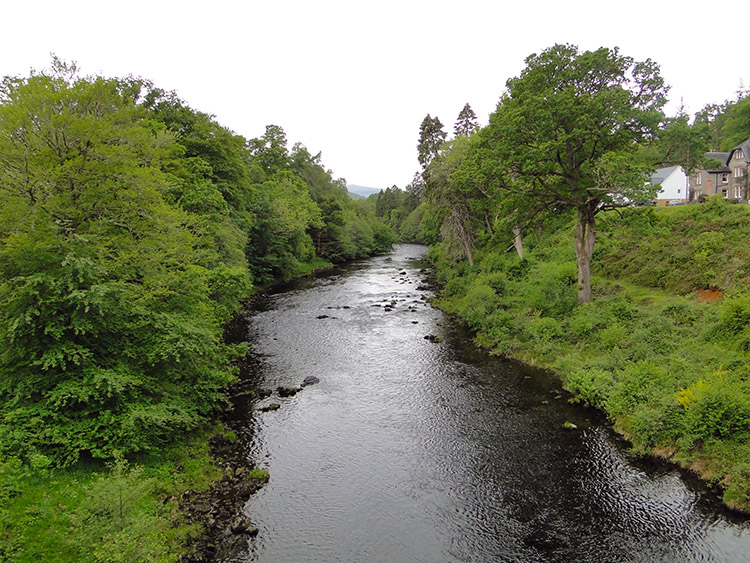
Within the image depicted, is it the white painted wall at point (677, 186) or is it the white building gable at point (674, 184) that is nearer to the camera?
the white building gable at point (674, 184)

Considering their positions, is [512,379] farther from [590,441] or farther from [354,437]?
[354,437]

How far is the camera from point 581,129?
2148cm

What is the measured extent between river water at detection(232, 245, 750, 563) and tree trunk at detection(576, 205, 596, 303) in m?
6.74

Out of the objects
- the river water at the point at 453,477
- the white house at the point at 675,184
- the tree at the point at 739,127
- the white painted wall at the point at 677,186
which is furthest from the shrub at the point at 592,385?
the tree at the point at 739,127

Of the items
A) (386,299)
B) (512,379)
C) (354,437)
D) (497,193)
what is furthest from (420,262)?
(354,437)

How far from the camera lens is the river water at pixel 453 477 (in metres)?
10.7

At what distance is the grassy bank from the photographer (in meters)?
13.4

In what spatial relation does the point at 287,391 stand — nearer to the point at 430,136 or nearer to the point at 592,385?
A: the point at 592,385

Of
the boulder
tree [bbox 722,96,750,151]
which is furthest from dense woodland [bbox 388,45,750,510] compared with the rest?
tree [bbox 722,96,750,151]

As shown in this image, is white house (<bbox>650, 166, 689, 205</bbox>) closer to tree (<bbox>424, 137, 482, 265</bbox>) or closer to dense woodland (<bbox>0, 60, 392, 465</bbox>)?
tree (<bbox>424, 137, 482, 265</bbox>)

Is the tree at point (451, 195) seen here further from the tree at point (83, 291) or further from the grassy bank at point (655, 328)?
the tree at point (83, 291)

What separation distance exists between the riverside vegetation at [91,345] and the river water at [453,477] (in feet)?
9.56

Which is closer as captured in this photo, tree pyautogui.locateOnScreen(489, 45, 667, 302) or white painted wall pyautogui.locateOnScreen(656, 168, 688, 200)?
tree pyautogui.locateOnScreen(489, 45, 667, 302)

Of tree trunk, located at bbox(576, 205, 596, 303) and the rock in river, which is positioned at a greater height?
tree trunk, located at bbox(576, 205, 596, 303)
